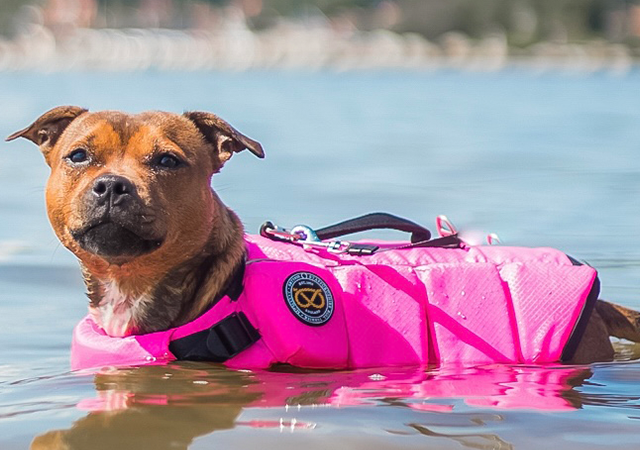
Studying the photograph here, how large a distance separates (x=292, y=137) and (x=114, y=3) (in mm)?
174258

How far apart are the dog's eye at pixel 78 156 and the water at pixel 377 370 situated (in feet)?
2.88

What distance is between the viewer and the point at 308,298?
5.09m

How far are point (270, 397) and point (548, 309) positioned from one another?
1.34m

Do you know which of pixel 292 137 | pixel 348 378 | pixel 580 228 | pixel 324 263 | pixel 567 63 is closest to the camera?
pixel 348 378

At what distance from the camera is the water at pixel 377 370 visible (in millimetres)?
4234

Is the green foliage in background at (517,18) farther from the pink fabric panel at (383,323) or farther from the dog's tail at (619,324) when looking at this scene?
the pink fabric panel at (383,323)

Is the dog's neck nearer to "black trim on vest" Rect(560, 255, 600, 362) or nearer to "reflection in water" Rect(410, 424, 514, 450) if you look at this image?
"reflection in water" Rect(410, 424, 514, 450)

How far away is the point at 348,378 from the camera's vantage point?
5016mm

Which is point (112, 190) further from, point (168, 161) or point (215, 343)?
point (215, 343)

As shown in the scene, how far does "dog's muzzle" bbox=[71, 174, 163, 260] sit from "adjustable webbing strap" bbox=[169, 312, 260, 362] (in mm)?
426

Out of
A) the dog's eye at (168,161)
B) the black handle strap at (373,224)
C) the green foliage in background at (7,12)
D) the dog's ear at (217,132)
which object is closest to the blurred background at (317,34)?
the green foliage in background at (7,12)

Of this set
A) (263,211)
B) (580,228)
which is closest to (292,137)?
(263,211)

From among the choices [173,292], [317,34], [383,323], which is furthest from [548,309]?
[317,34]

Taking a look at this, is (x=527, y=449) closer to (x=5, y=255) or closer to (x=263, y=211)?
(x=5, y=255)
